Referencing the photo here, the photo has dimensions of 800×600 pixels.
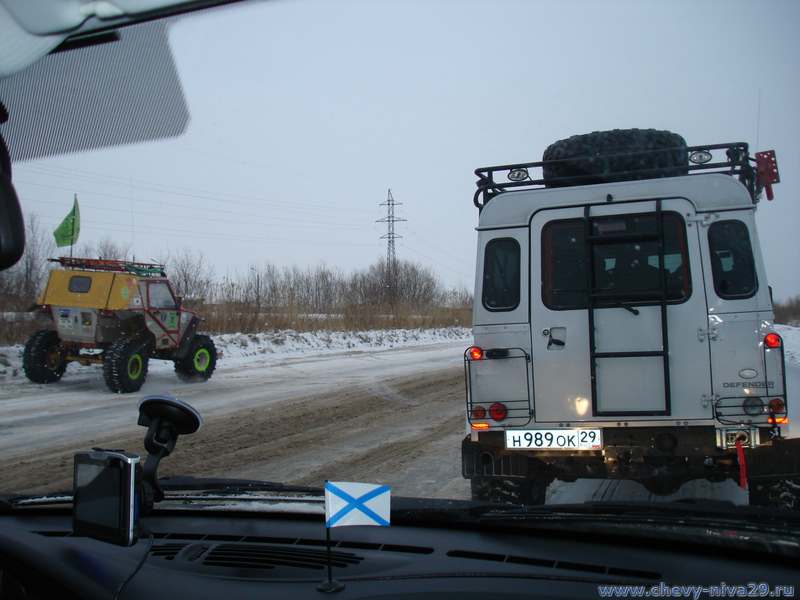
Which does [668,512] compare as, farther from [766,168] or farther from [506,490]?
[766,168]

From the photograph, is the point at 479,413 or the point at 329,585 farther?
the point at 479,413

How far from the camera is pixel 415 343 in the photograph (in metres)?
27.4

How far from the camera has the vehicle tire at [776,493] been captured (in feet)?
12.1

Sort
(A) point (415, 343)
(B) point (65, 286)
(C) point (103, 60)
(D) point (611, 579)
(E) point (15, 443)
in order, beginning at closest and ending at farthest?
1. (D) point (611, 579)
2. (C) point (103, 60)
3. (E) point (15, 443)
4. (B) point (65, 286)
5. (A) point (415, 343)

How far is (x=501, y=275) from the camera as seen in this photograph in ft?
14.6

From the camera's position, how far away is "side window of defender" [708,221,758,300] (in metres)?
3.95

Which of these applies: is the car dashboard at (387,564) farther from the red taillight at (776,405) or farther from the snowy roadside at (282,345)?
the snowy roadside at (282,345)

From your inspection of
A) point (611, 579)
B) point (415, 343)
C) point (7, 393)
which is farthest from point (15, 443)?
point (415, 343)

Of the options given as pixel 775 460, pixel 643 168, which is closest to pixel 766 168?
pixel 643 168

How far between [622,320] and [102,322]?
967 centimetres

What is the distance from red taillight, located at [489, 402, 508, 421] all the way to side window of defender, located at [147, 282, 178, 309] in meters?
9.17

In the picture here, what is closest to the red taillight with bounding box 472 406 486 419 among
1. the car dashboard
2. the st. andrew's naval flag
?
the car dashboard

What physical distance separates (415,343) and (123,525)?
2598cm

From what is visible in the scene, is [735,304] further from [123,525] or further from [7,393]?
[7,393]
